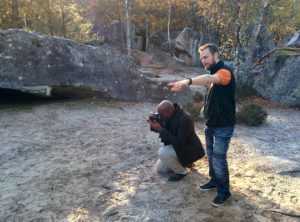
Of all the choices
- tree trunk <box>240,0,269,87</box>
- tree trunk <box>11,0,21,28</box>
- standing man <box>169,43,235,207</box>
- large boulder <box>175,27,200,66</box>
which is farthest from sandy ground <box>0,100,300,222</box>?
large boulder <box>175,27,200,66</box>

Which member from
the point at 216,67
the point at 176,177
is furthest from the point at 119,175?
the point at 216,67

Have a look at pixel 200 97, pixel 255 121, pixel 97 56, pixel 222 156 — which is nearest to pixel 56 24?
pixel 97 56

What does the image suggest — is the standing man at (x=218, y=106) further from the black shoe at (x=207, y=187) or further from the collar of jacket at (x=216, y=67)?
the black shoe at (x=207, y=187)

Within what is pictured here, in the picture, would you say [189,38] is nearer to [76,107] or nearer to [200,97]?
[200,97]

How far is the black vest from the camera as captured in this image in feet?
14.6

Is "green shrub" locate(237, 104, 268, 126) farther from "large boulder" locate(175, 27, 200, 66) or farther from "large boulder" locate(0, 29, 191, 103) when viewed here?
"large boulder" locate(175, 27, 200, 66)

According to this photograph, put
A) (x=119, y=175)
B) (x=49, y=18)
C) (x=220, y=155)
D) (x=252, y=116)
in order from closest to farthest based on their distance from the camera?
(x=220, y=155), (x=119, y=175), (x=252, y=116), (x=49, y=18)

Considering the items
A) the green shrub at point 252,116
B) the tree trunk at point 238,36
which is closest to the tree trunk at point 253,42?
the tree trunk at point 238,36

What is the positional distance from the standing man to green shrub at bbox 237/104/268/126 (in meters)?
5.03

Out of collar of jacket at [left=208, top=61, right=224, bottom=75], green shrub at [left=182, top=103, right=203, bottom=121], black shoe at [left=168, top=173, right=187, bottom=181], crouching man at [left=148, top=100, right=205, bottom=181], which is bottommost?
black shoe at [left=168, top=173, right=187, bottom=181]

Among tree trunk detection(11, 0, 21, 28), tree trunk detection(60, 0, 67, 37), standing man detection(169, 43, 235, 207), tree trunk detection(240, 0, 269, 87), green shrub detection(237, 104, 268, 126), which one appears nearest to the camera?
standing man detection(169, 43, 235, 207)

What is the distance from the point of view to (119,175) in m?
5.74

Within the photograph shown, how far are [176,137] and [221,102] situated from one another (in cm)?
97

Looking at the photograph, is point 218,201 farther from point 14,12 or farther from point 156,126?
point 14,12
